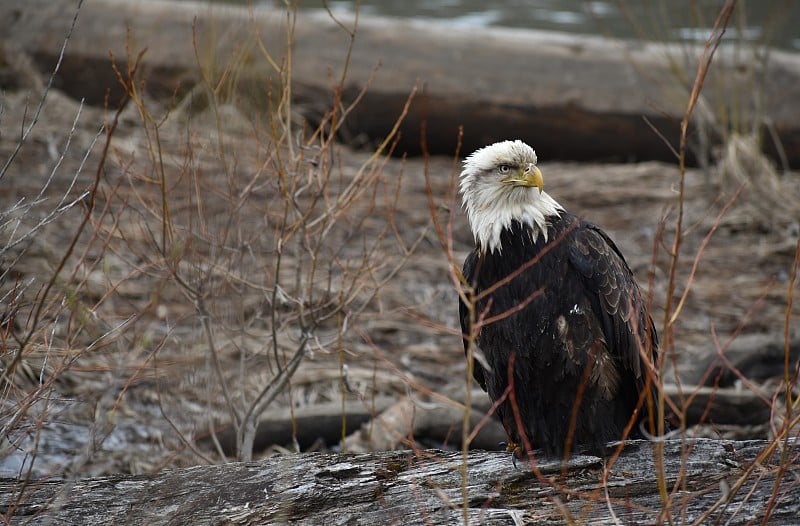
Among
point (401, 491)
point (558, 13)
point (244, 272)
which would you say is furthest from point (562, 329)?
point (558, 13)

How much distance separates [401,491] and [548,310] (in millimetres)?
816

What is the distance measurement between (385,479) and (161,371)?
121cm

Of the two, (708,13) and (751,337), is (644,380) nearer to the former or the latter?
(751,337)

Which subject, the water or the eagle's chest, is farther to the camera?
the water

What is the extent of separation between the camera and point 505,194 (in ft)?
11.6

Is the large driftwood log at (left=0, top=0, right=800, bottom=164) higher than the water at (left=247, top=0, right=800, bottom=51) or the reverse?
the reverse

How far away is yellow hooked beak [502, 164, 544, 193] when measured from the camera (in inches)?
135

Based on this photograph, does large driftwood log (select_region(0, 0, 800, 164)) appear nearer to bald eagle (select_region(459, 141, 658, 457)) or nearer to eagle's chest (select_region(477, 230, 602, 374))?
bald eagle (select_region(459, 141, 658, 457))

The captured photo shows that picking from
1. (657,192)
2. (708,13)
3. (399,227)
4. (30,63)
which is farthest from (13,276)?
(708,13)

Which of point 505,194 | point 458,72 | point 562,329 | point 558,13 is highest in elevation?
point 558,13

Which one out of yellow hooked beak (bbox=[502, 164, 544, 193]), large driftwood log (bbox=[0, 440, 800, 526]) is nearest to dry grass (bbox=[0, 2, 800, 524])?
large driftwood log (bbox=[0, 440, 800, 526])

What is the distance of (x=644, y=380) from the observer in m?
3.51

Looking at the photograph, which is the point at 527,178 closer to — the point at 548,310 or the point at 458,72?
the point at 548,310

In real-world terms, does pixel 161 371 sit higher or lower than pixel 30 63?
lower
